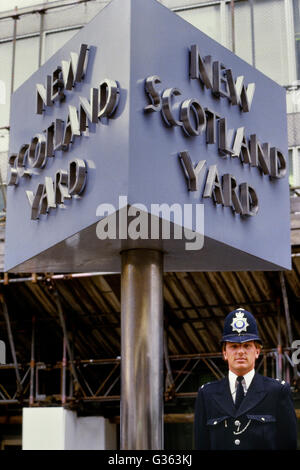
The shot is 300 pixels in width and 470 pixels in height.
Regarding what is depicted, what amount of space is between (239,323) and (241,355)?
21cm

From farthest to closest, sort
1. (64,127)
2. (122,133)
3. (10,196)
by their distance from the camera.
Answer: (10,196) < (64,127) < (122,133)

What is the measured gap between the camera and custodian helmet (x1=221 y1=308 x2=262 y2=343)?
4656mm

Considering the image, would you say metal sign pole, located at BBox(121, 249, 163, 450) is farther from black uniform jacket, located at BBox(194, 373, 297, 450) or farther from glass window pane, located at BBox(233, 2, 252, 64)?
glass window pane, located at BBox(233, 2, 252, 64)

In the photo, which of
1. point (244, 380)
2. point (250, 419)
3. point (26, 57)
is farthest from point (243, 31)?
point (250, 419)

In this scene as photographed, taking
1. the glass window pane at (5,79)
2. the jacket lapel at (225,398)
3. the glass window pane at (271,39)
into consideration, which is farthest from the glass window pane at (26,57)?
the jacket lapel at (225,398)

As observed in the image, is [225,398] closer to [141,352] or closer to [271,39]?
[141,352]

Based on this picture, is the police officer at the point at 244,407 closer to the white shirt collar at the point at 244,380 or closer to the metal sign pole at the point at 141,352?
the white shirt collar at the point at 244,380

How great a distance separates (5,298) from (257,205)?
508 inches

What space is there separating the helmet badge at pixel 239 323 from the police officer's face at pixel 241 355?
108 mm

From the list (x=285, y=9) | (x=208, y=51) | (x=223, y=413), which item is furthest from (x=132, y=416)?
(x=285, y=9)

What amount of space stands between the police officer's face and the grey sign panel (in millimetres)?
925

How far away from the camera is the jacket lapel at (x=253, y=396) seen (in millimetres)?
4695

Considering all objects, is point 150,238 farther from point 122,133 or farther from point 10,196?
point 10,196

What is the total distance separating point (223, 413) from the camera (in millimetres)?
4762
